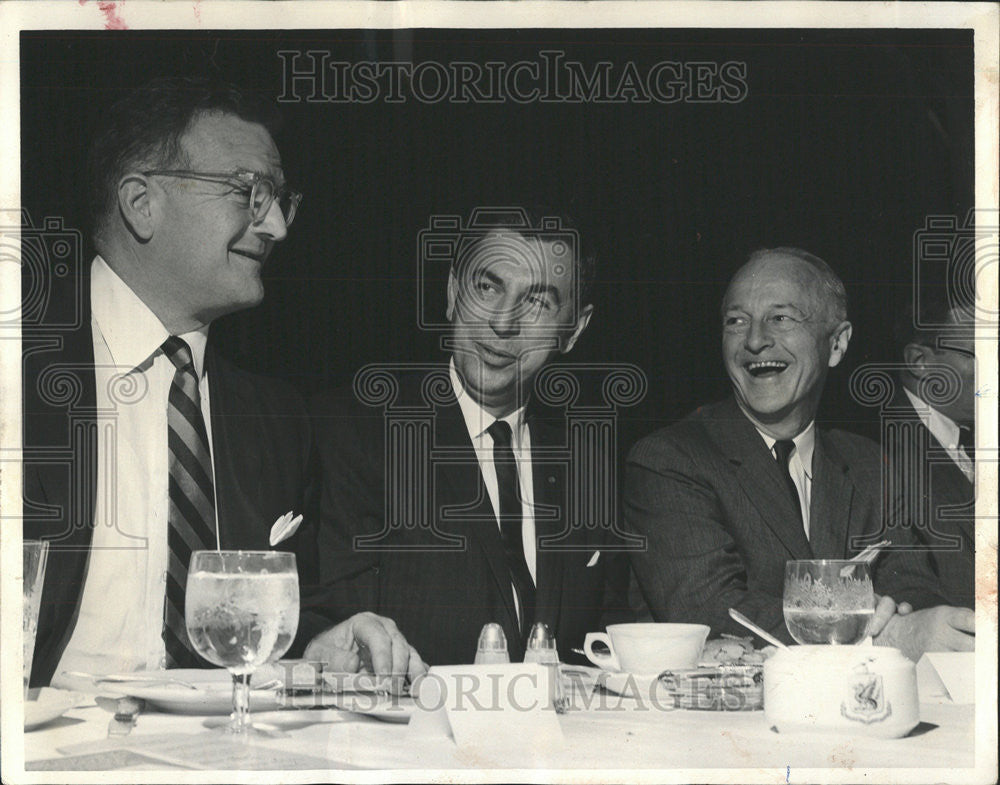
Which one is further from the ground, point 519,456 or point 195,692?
point 519,456

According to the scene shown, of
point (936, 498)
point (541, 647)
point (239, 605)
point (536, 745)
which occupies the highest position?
point (936, 498)

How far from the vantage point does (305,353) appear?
1.95 meters

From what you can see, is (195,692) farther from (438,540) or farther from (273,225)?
(273,225)

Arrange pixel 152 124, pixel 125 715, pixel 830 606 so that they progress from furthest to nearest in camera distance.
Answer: pixel 152 124 < pixel 830 606 < pixel 125 715

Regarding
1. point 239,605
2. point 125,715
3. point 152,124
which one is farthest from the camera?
point 152,124

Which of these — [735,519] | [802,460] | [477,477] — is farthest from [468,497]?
[802,460]

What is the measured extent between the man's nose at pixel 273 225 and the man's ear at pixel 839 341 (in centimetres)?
84

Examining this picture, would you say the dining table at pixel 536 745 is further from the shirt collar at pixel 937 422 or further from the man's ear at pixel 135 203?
the man's ear at pixel 135 203

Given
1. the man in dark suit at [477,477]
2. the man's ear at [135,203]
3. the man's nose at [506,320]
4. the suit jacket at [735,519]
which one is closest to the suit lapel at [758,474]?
the suit jacket at [735,519]

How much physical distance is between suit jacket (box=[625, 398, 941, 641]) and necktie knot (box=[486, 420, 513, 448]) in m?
0.19

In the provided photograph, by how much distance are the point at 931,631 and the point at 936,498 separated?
200 mm

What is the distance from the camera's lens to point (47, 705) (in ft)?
6.28

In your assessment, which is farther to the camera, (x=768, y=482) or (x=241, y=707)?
(x=768, y=482)

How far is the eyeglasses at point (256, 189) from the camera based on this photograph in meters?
1.94
